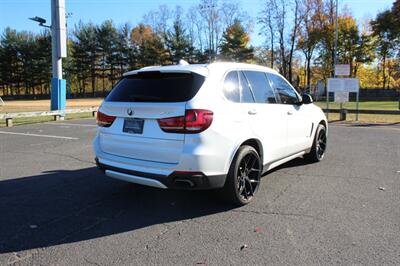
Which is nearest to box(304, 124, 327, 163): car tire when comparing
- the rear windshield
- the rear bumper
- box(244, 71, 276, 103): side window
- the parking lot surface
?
the parking lot surface

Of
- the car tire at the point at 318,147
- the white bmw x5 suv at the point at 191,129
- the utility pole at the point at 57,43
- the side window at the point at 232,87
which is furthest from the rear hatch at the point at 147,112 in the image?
the utility pole at the point at 57,43

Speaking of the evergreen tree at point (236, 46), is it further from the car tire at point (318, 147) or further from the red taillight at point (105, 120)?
the red taillight at point (105, 120)

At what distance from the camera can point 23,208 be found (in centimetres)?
477

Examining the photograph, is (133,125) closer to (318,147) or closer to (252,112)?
(252,112)

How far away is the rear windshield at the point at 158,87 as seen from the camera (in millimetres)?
4383

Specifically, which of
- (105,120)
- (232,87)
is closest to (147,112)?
(105,120)

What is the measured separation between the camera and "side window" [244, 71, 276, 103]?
5.32 m

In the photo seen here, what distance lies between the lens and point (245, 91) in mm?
5078

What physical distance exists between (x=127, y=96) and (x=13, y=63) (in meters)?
77.1

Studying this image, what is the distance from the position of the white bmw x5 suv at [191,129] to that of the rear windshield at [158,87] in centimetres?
1

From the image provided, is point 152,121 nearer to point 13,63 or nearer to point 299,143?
point 299,143

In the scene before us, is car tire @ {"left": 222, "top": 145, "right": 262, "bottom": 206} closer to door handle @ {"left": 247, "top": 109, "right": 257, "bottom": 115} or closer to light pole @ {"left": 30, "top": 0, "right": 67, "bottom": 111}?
door handle @ {"left": 247, "top": 109, "right": 257, "bottom": 115}

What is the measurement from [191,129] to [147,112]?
59 cm

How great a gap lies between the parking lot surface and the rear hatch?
0.80 meters
